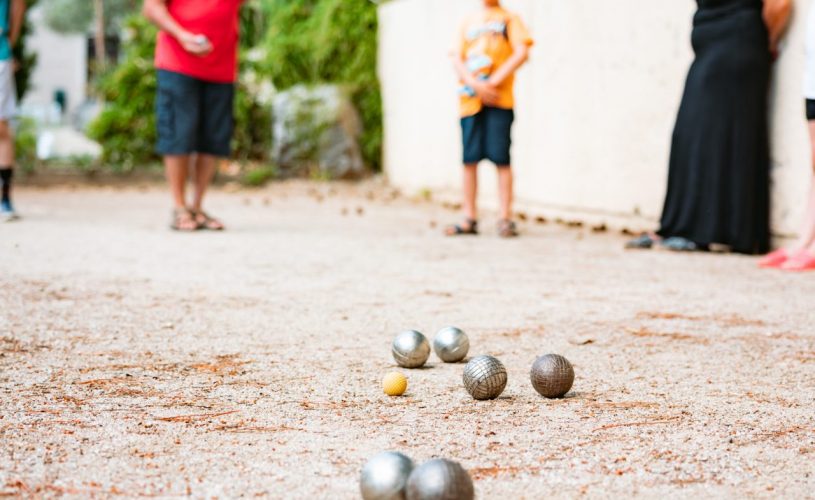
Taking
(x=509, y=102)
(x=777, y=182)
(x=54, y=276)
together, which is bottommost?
(x=54, y=276)

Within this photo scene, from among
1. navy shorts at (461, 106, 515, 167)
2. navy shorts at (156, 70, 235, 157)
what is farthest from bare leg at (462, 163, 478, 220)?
navy shorts at (156, 70, 235, 157)

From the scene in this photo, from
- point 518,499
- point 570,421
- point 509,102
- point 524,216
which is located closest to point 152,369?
point 570,421

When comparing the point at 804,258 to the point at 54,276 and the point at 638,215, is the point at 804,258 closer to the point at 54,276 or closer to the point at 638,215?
the point at 638,215

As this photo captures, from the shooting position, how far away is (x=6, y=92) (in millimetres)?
8195

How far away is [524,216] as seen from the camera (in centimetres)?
947

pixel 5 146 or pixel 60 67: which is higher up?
pixel 60 67

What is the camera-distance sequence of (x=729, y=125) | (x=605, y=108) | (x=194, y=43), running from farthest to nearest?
(x=605, y=108), (x=194, y=43), (x=729, y=125)

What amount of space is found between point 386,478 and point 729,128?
5461mm

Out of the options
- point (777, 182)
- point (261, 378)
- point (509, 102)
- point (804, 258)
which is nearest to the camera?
point (261, 378)

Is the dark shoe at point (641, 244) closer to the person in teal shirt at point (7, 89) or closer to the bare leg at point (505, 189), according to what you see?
the bare leg at point (505, 189)

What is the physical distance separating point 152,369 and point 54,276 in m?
2.24

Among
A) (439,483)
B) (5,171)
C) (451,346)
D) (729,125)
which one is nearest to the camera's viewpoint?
→ (439,483)

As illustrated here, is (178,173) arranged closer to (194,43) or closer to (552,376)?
(194,43)

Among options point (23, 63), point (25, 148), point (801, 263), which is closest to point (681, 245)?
point (801, 263)
